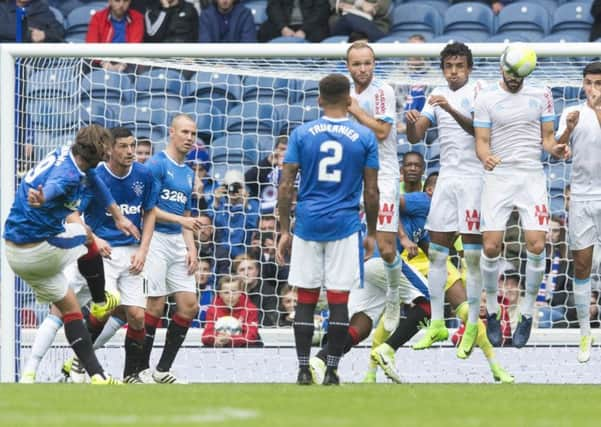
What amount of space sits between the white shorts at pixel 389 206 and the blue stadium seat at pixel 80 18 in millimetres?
7552

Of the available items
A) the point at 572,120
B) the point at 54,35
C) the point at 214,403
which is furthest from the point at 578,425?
the point at 54,35

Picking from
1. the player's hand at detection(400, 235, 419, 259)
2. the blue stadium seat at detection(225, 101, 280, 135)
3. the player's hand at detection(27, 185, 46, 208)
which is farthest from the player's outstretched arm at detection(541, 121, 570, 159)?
the player's hand at detection(27, 185, 46, 208)

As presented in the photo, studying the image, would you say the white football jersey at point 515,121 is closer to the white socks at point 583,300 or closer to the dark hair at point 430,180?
the white socks at point 583,300

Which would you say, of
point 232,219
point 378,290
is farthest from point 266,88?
point 378,290

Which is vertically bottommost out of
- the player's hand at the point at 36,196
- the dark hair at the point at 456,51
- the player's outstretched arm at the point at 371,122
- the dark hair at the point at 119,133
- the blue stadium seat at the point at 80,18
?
the player's hand at the point at 36,196

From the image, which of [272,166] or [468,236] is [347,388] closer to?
[468,236]

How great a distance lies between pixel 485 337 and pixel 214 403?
4.22m

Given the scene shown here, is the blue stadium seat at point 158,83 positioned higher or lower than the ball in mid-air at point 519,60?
lower

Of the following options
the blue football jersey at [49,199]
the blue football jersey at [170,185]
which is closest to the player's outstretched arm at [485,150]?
the blue football jersey at [170,185]

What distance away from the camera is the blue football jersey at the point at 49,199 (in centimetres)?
1098

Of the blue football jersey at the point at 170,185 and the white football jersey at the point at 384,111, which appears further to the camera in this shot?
the blue football jersey at the point at 170,185

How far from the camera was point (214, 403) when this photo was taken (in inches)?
372

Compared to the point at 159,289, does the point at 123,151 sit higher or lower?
higher

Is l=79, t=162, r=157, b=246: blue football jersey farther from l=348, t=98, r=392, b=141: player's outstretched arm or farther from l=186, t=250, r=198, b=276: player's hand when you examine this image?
l=348, t=98, r=392, b=141: player's outstretched arm
